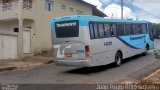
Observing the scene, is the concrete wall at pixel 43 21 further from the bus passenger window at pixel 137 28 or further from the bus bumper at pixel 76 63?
the bus bumper at pixel 76 63

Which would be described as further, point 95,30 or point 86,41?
point 95,30

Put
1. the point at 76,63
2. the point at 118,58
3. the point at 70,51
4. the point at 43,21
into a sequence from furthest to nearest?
1. the point at 43,21
2. the point at 118,58
3. the point at 70,51
4. the point at 76,63

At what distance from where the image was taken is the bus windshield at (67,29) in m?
16.2

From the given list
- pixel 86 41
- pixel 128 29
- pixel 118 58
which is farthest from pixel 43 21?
pixel 86 41

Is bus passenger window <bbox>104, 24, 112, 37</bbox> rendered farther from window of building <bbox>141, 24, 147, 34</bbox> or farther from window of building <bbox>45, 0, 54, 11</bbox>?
window of building <bbox>45, 0, 54, 11</bbox>

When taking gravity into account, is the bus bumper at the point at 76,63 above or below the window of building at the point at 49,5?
below

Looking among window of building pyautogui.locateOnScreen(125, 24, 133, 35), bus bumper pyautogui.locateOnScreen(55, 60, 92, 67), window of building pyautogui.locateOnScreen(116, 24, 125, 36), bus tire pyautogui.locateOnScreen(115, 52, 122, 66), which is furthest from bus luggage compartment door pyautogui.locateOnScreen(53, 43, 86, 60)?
window of building pyautogui.locateOnScreen(125, 24, 133, 35)

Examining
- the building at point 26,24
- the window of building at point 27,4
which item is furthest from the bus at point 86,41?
the window of building at point 27,4

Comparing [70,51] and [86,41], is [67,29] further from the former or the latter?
[86,41]

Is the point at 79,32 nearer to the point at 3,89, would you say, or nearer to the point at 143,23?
the point at 3,89

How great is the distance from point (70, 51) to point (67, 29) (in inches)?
45.3

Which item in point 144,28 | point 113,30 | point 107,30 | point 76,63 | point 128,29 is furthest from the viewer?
point 144,28

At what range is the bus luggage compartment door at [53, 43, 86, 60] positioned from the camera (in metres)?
16.1

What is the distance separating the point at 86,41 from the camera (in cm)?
1594
